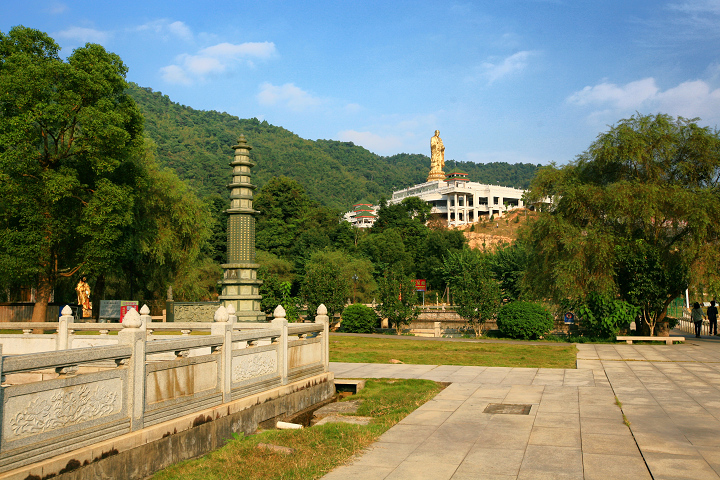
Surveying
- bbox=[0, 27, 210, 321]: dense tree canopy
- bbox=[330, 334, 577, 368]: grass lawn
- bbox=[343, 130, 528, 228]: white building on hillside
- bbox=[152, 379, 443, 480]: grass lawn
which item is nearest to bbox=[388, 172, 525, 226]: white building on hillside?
bbox=[343, 130, 528, 228]: white building on hillside

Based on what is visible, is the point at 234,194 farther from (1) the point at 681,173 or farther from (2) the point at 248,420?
(1) the point at 681,173

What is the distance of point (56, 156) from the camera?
2098 cm

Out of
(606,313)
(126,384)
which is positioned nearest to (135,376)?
(126,384)

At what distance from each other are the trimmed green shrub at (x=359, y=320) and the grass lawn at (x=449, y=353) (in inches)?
117

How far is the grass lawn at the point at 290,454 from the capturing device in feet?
18.0

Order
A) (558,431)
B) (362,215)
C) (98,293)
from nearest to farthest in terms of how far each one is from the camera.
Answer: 1. (558,431)
2. (98,293)
3. (362,215)

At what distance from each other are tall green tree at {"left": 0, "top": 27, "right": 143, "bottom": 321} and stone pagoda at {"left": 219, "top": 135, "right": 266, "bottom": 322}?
563 cm

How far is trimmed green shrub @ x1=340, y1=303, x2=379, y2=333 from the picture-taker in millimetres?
24797

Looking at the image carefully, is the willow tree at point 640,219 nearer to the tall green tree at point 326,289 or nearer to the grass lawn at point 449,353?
the grass lawn at point 449,353

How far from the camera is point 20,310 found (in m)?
23.1

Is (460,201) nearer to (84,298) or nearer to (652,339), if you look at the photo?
(652,339)

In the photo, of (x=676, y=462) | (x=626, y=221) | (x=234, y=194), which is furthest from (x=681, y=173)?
(x=676, y=462)

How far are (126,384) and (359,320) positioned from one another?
19650 millimetres

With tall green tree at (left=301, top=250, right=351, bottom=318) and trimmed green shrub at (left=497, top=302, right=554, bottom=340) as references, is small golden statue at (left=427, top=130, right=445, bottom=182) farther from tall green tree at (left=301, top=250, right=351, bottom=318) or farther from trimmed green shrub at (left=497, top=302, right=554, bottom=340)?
trimmed green shrub at (left=497, top=302, right=554, bottom=340)
